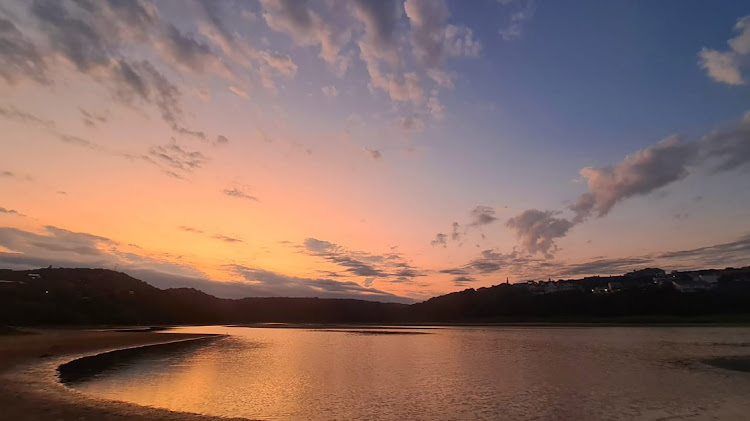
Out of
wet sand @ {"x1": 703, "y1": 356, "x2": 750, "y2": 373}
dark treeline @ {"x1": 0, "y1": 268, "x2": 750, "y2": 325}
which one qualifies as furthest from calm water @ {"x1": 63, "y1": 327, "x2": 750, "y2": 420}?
dark treeline @ {"x1": 0, "y1": 268, "x2": 750, "y2": 325}

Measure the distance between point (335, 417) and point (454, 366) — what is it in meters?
19.3

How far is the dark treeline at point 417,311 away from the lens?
371ft

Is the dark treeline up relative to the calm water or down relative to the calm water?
up

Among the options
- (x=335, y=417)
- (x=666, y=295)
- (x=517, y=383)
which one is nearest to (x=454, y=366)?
(x=517, y=383)

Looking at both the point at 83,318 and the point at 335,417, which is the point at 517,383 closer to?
the point at 335,417

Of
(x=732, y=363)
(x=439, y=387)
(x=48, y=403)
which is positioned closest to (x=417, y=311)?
Answer: (x=732, y=363)

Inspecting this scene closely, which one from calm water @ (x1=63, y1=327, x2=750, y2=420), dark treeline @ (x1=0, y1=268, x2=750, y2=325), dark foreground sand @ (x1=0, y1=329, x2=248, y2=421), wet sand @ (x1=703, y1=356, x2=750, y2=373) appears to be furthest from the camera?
dark treeline @ (x1=0, y1=268, x2=750, y2=325)

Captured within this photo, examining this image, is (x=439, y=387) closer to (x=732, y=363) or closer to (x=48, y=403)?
(x=48, y=403)

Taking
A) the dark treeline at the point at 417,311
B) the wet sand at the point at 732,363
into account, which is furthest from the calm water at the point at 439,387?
the dark treeline at the point at 417,311

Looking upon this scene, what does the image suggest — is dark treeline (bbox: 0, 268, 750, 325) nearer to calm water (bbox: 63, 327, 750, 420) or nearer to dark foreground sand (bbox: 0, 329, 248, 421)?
dark foreground sand (bbox: 0, 329, 248, 421)

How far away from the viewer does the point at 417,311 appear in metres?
200

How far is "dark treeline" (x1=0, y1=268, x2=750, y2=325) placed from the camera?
113 m

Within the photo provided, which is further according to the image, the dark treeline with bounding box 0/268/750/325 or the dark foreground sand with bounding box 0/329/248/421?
the dark treeline with bounding box 0/268/750/325

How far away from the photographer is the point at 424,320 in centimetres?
18400
